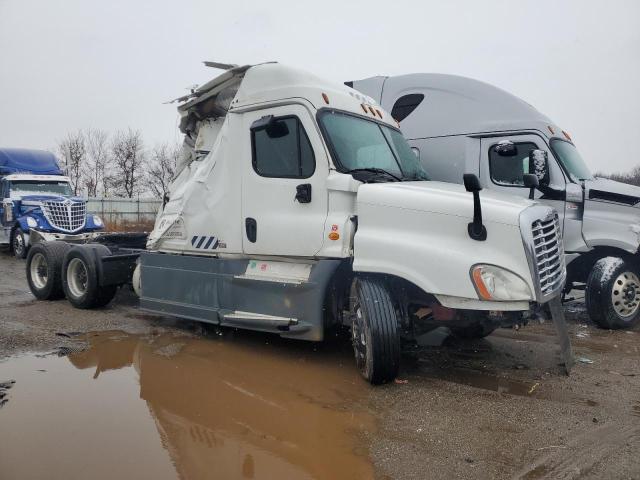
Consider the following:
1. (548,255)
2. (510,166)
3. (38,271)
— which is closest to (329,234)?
(548,255)

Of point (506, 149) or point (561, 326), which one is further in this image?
point (506, 149)

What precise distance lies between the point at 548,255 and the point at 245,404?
2884 mm

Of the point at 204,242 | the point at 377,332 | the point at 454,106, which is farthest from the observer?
the point at 454,106

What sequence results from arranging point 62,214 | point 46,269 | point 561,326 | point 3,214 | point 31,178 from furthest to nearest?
1. point 31,178
2. point 3,214
3. point 62,214
4. point 46,269
5. point 561,326

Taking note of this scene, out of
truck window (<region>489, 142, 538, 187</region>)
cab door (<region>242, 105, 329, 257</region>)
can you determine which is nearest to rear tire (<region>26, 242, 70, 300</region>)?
cab door (<region>242, 105, 329, 257</region>)

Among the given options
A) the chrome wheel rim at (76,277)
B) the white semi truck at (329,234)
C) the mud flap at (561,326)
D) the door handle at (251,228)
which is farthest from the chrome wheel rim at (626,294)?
the chrome wheel rim at (76,277)

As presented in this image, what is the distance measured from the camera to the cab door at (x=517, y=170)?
24.5ft

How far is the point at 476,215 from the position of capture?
4.18 meters

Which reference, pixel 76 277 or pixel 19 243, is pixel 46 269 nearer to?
pixel 76 277

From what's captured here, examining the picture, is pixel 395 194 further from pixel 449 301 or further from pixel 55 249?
pixel 55 249

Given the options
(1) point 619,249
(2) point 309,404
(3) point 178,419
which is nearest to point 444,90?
(1) point 619,249

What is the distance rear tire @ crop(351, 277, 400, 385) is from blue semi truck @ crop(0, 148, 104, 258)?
1355cm

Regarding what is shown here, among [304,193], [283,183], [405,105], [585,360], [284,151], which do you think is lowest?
[585,360]

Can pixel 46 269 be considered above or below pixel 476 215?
below
